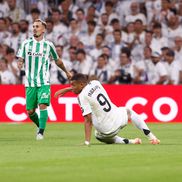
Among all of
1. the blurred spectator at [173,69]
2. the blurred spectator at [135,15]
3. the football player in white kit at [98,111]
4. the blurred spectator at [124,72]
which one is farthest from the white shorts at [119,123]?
the blurred spectator at [135,15]

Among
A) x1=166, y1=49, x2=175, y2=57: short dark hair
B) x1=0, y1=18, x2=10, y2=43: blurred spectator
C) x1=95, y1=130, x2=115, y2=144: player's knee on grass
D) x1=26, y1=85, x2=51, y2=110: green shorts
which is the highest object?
x1=0, y1=18, x2=10, y2=43: blurred spectator

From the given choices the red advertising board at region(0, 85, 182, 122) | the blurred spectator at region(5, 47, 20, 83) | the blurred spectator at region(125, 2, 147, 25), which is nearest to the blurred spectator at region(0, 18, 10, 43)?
the blurred spectator at region(5, 47, 20, 83)

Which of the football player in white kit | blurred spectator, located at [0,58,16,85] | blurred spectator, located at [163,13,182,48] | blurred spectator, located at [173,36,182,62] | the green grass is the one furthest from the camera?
blurred spectator, located at [163,13,182,48]

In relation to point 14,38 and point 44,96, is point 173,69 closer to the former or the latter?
point 14,38

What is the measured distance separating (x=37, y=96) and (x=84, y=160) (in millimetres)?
4992

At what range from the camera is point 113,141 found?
14.9 meters

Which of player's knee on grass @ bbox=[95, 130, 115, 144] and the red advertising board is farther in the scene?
the red advertising board

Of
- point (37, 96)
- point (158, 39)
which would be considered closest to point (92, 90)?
point (37, 96)

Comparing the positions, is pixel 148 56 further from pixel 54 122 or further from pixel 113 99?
pixel 54 122

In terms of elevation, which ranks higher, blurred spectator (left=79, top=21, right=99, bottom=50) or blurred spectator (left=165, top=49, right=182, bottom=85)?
blurred spectator (left=79, top=21, right=99, bottom=50)

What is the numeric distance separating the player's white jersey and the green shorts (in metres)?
2.18

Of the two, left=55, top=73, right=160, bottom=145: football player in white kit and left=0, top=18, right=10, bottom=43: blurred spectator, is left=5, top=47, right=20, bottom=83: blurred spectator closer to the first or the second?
left=0, top=18, right=10, bottom=43: blurred spectator

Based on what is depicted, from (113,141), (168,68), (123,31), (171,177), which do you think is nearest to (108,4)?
(123,31)

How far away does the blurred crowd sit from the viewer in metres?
23.4
